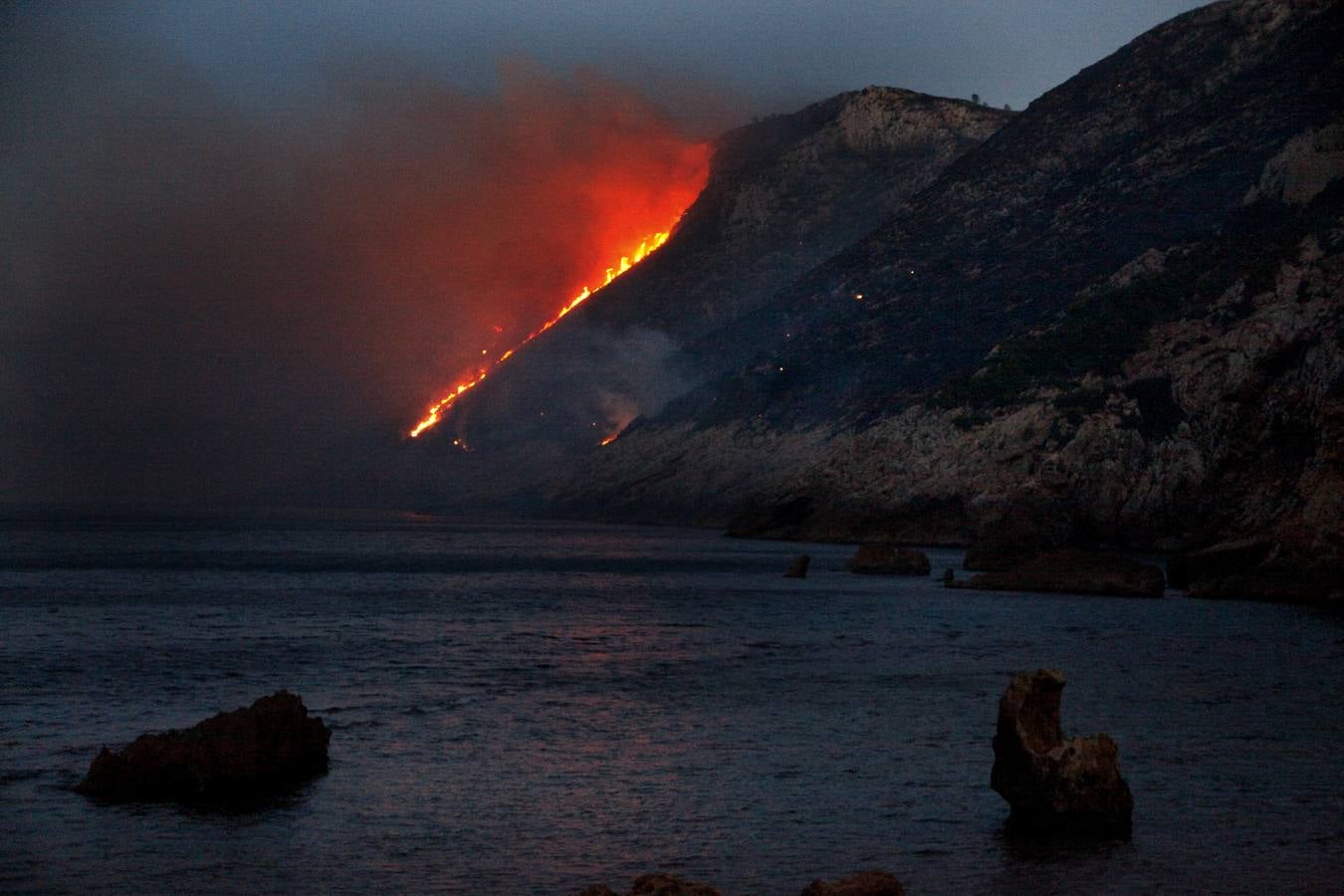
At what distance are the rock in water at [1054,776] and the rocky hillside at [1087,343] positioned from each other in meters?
43.7

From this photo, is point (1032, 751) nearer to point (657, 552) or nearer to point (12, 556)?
point (657, 552)

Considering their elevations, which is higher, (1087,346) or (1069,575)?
(1087,346)

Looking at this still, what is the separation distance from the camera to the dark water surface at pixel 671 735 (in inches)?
760

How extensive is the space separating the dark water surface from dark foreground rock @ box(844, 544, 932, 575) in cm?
1885

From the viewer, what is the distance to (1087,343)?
389 ft

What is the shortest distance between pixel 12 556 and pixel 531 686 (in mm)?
84874

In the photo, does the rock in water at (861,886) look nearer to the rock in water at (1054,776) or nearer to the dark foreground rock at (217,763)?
the rock in water at (1054,776)

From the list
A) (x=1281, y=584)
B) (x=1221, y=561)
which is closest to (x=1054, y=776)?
(x=1281, y=584)

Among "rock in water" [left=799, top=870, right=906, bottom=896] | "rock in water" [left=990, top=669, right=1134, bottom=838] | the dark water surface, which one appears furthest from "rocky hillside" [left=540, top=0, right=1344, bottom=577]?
"rock in water" [left=799, top=870, right=906, bottom=896]

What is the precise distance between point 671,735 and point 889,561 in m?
59.4

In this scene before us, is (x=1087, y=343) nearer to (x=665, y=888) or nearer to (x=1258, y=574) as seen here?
(x=1258, y=574)

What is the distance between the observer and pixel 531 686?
36.6 m

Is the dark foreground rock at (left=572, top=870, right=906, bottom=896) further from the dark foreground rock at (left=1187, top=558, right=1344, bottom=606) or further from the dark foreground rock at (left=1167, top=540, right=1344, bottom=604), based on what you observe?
the dark foreground rock at (left=1167, top=540, right=1344, bottom=604)

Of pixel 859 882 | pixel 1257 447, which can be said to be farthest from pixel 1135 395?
pixel 859 882
